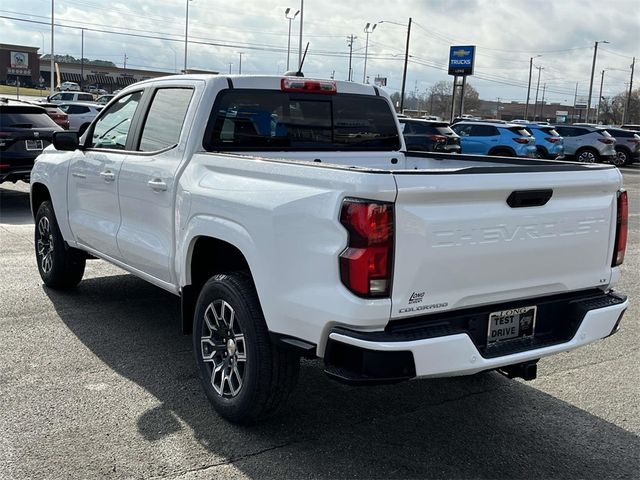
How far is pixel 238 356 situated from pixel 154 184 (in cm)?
145

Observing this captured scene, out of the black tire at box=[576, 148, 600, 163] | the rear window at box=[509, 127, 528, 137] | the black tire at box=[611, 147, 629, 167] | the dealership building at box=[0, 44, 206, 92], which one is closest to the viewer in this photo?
the rear window at box=[509, 127, 528, 137]

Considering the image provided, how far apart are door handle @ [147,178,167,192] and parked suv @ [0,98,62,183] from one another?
26.8 feet

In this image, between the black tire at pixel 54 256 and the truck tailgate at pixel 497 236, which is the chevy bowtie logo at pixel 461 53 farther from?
the truck tailgate at pixel 497 236

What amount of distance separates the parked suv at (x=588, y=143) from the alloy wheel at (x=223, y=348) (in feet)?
88.6

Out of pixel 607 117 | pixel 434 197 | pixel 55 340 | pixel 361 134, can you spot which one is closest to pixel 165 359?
pixel 55 340

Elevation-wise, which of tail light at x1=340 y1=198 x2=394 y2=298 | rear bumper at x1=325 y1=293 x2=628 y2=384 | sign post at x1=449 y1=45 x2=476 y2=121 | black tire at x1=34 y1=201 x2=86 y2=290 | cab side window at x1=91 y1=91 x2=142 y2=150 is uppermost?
sign post at x1=449 y1=45 x2=476 y2=121

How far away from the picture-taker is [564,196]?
143 inches

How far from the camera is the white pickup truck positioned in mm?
3119

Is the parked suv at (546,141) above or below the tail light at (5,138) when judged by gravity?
above

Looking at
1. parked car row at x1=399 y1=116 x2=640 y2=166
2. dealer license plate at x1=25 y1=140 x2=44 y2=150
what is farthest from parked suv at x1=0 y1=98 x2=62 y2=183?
parked car row at x1=399 y1=116 x2=640 y2=166

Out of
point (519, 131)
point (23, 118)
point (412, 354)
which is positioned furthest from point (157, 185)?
point (519, 131)

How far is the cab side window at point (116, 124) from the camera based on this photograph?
17.8 ft

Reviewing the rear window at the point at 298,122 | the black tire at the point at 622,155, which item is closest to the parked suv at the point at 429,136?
the black tire at the point at 622,155

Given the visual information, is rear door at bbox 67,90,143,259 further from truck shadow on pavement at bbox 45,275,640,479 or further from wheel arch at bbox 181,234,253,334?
wheel arch at bbox 181,234,253,334
